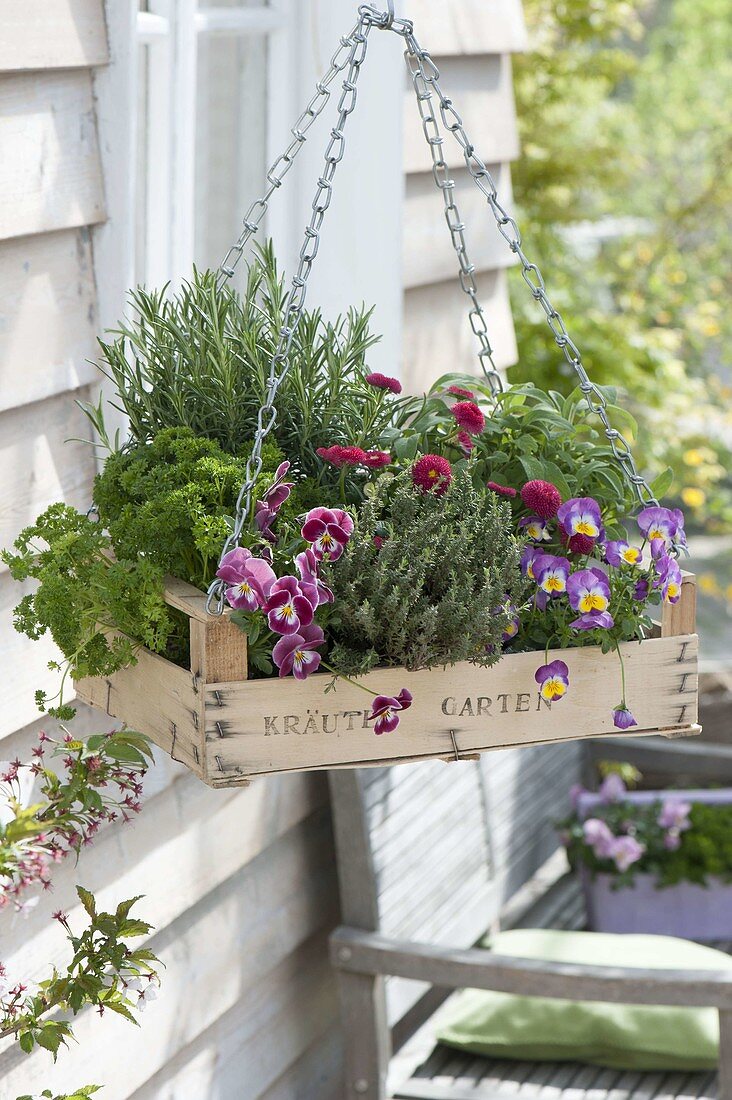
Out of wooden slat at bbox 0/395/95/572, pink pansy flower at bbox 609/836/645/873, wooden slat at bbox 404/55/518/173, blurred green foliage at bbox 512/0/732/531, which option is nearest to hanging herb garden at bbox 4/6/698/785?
wooden slat at bbox 0/395/95/572

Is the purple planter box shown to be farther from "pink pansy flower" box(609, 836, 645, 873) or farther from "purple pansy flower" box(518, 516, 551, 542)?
"purple pansy flower" box(518, 516, 551, 542)

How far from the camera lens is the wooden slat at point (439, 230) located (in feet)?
7.14

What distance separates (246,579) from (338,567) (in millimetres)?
105

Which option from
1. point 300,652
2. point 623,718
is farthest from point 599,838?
point 300,652

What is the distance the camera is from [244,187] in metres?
2.03

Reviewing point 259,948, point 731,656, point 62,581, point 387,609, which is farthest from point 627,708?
point 731,656

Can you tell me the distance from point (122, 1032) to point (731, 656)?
411cm

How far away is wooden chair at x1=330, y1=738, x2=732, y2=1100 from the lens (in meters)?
2.02

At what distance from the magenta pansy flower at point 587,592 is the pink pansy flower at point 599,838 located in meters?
1.50

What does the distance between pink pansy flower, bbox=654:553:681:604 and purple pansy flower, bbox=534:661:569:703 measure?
0.43ft

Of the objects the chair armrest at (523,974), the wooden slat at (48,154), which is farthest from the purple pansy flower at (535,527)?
→ the chair armrest at (523,974)

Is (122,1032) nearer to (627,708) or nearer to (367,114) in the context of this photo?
(627,708)

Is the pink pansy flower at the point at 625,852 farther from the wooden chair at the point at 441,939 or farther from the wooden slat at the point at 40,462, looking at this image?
the wooden slat at the point at 40,462

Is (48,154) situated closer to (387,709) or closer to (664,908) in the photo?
(387,709)
